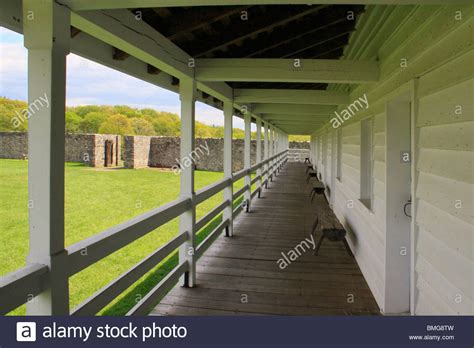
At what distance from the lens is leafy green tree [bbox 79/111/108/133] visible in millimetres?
26984

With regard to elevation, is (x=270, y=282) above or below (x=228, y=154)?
below

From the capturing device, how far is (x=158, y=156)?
69.6 ft

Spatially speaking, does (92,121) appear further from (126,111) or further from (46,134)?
(46,134)

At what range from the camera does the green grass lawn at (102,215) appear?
4.74 m

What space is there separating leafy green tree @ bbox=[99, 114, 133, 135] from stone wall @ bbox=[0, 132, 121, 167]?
237 inches

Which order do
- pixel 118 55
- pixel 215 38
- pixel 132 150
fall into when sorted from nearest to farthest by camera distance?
pixel 118 55, pixel 215 38, pixel 132 150

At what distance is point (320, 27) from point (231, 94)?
2154 millimetres

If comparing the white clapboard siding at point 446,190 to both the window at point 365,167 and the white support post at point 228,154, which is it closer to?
the window at point 365,167

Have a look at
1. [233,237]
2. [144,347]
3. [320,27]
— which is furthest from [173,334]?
[233,237]

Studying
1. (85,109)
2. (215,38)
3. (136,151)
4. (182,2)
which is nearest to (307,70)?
(215,38)

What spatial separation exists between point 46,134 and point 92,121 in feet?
90.5

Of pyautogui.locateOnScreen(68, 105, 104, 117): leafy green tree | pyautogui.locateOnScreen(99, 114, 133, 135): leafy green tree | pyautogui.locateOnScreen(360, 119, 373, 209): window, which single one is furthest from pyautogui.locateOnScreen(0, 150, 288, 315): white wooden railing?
pyautogui.locateOnScreen(68, 105, 104, 117): leafy green tree

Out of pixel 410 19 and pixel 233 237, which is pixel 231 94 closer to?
pixel 233 237

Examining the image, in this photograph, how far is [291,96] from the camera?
5414mm
